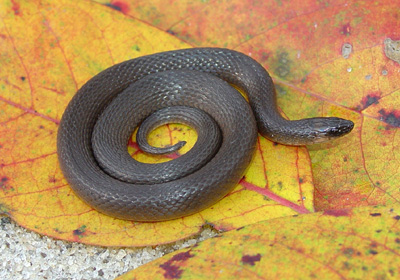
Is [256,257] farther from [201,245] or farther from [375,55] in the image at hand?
[375,55]

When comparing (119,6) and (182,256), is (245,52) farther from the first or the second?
(182,256)

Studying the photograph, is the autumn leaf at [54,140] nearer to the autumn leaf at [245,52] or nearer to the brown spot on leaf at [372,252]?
the autumn leaf at [245,52]

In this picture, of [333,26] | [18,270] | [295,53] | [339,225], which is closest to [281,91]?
[295,53]

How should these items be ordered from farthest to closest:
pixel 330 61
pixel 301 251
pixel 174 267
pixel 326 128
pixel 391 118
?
1. pixel 330 61
2. pixel 326 128
3. pixel 391 118
4. pixel 174 267
5. pixel 301 251

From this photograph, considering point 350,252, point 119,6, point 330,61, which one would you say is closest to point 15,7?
point 119,6

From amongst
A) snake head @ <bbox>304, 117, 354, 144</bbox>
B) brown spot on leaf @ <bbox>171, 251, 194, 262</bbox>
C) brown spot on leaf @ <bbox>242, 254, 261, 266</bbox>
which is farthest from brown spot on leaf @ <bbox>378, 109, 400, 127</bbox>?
brown spot on leaf @ <bbox>171, 251, 194, 262</bbox>

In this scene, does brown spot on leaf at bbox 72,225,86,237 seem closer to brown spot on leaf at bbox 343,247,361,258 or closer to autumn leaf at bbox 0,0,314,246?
autumn leaf at bbox 0,0,314,246
